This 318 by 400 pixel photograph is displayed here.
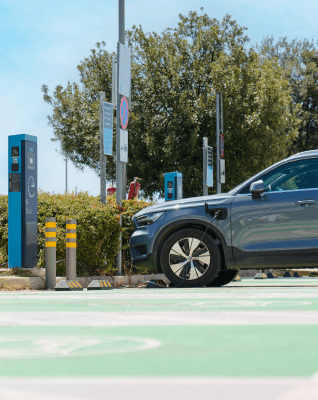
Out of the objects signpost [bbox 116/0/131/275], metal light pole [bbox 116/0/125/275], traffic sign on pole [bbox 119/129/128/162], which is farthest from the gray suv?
traffic sign on pole [bbox 119/129/128/162]

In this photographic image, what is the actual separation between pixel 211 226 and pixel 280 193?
3.29ft

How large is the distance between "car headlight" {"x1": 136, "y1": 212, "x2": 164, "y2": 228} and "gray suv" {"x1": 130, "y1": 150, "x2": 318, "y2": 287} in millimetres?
16

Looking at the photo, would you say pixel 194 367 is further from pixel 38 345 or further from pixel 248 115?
pixel 248 115

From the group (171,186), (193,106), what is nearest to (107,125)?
(171,186)

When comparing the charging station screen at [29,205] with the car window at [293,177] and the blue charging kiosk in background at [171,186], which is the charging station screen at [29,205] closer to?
the car window at [293,177]

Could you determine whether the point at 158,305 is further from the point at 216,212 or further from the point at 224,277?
the point at 224,277

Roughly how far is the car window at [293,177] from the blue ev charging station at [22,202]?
3855 mm

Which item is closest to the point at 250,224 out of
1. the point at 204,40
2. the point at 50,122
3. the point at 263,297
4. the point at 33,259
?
the point at 263,297

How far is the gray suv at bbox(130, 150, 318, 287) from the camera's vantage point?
28.2ft

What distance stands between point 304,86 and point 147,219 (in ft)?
115

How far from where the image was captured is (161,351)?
3.75 metres

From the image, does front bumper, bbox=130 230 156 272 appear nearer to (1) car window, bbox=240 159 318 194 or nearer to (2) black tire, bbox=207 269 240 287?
(2) black tire, bbox=207 269 240 287

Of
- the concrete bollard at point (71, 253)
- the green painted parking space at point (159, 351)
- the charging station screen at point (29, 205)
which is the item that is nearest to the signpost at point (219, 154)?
the charging station screen at point (29, 205)

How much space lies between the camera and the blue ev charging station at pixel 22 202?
35.7 ft
